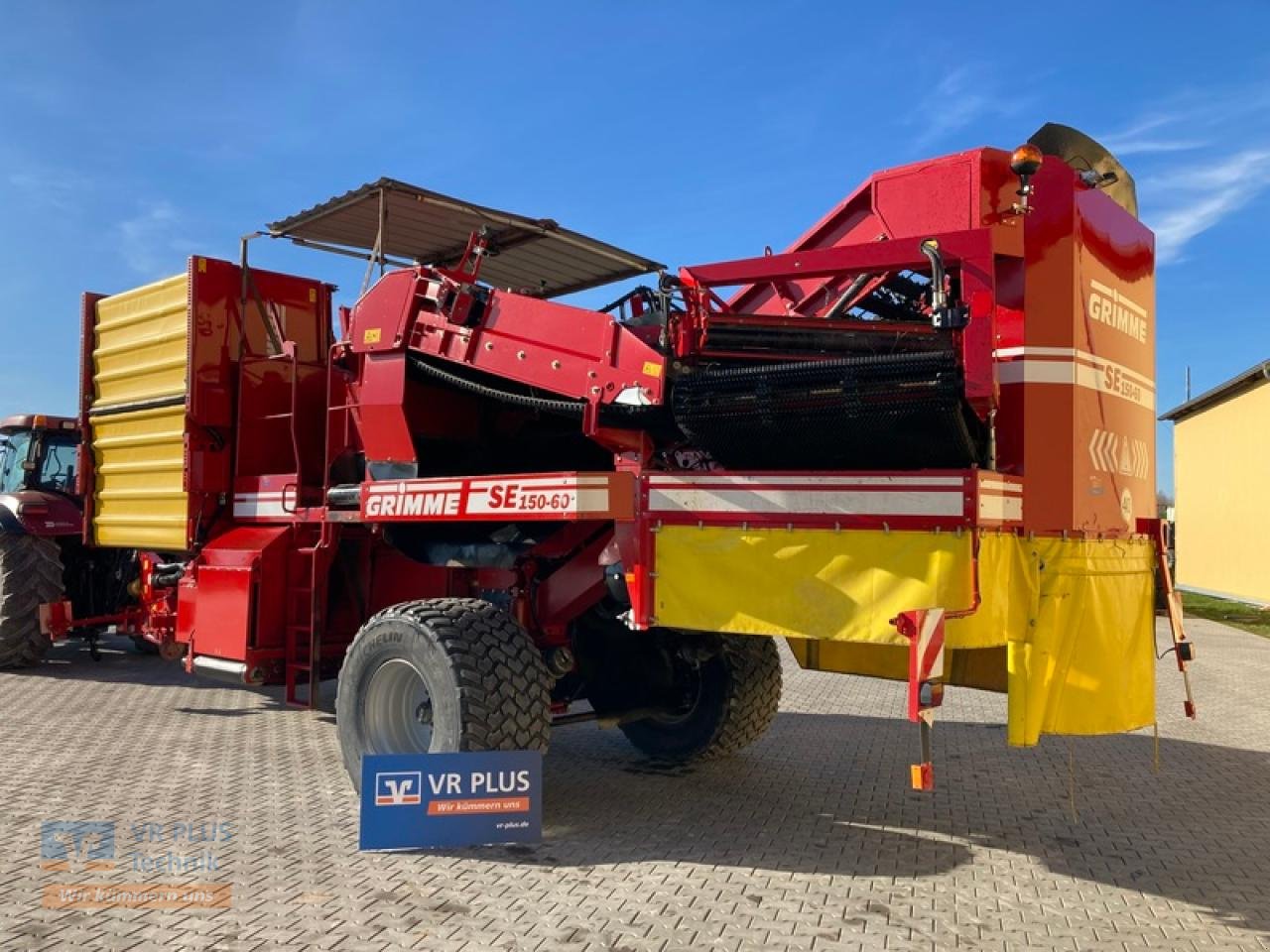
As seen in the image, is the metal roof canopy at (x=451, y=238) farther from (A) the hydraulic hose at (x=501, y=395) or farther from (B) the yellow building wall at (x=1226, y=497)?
(B) the yellow building wall at (x=1226, y=497)

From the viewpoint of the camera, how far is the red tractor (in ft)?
30.5

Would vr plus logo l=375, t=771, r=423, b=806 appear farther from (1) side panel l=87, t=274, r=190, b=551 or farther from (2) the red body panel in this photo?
(1) side panel l=87, t=274, r=190, b=551

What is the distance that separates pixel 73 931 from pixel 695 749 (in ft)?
11.4

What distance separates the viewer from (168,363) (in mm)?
7293

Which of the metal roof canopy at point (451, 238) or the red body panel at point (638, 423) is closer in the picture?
the red body panel at point (638, 423)

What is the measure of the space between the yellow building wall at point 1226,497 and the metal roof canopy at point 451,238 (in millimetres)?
18335

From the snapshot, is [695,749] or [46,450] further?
[46,450]

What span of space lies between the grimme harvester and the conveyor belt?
12 mm

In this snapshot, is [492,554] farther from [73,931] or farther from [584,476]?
[73,931]

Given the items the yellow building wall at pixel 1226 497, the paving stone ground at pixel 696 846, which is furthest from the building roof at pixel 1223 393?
the paving stone ground at pixel 696 846

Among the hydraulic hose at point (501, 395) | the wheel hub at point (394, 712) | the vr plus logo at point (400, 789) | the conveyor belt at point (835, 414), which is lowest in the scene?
the vr plus logo at point (400, 789)

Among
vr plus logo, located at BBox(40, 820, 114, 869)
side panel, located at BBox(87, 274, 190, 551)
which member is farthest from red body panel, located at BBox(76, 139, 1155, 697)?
vr plus logo, located at BBox(40, 820, 114, 869)

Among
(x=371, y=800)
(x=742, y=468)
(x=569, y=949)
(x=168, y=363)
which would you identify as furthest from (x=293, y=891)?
(x=168, y=363)

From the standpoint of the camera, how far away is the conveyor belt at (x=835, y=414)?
3996mm
